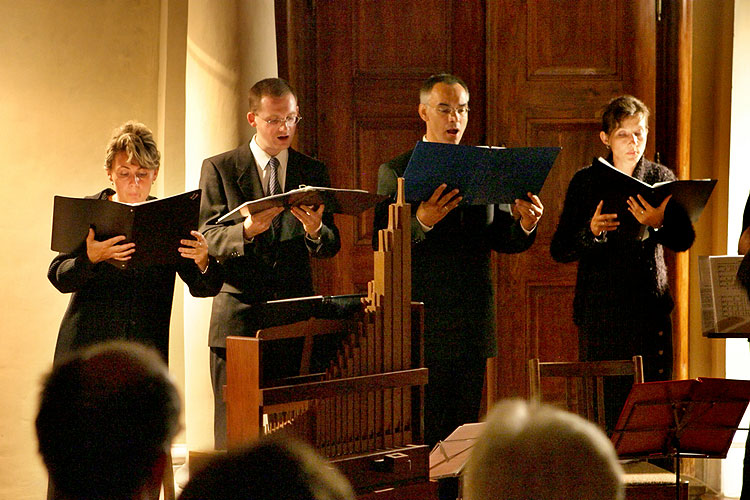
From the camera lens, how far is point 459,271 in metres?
4.24

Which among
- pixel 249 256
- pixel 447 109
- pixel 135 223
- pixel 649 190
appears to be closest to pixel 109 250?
pixel 135 223

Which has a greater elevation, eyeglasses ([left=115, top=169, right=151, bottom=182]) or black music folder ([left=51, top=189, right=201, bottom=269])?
eyeglasses ([left=115, top=169, right=151, bottom=182])

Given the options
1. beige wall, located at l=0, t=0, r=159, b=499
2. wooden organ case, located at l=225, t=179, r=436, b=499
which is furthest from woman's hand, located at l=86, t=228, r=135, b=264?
beige wall, located at l=0, t=0, r=159, b=499

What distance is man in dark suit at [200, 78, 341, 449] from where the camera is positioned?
4176mm

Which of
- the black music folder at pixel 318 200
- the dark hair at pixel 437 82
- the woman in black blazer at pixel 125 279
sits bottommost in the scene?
the woman in black blazer at pixel 125 279

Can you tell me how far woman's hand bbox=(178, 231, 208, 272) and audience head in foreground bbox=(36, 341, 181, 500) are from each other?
2284mm

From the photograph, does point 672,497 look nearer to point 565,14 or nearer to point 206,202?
point 206,202

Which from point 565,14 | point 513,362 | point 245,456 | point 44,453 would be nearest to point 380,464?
point 44,453

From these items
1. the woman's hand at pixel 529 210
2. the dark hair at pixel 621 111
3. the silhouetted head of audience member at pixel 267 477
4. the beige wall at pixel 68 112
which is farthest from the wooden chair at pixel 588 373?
the silhouetted head of audience member at pixel 267 477

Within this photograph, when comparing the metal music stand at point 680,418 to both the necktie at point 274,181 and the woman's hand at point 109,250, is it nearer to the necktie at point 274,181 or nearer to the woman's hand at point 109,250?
the necktie at point 274,181

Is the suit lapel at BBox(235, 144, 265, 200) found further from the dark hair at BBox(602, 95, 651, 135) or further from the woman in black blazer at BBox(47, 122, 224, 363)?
the dark hair at BBox(602, 95, 651, 135)

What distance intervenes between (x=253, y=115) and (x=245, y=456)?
3.25 m

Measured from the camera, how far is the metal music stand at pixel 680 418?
3.19 meters

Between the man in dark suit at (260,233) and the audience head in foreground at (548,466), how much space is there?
2.77m
